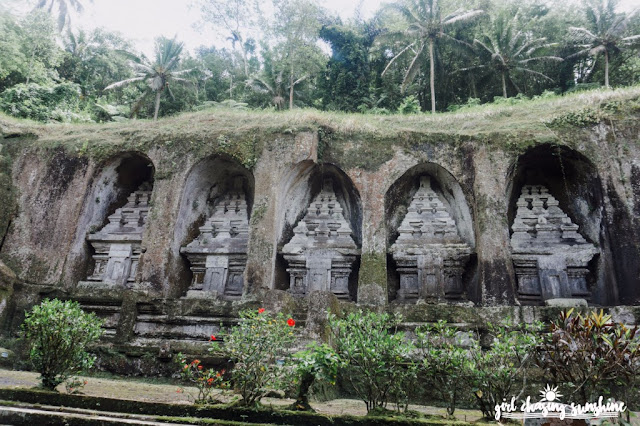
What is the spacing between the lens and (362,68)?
26.0 metres

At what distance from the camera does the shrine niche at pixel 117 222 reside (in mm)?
12961

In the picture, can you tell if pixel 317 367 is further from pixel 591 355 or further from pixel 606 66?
pixel 606 66

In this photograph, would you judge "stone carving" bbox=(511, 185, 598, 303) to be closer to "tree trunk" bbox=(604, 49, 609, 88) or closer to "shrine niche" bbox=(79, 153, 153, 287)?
"shrine niche" bbox=(79, 153, 153, 287)

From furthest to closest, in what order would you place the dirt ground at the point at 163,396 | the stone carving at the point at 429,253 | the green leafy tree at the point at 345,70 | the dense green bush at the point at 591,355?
the green leafy tree at the point at 345,70
the stone carving at the point at 429,253
the dirt ground at the point at 163,396
the dense green bush at the point at 591,355

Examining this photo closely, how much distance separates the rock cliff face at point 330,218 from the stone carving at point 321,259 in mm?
38

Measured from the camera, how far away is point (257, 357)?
14.8 feet

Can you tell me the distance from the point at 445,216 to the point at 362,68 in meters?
16.0

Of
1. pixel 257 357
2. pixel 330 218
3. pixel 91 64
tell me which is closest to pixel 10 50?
pixel 91 64

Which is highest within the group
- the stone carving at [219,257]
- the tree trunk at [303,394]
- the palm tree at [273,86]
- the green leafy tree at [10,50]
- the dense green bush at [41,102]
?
the palm tree at [273,86]

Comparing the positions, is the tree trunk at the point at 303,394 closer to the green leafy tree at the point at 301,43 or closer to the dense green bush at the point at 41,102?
the dense green bush at the point at 41,102

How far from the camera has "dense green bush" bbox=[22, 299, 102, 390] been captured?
195 inches

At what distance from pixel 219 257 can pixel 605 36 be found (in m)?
23.1

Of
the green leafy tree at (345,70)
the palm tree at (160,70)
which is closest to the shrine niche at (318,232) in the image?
the green leafy tree at (345,70)

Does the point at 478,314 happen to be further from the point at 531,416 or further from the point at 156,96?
the point at 156,96
